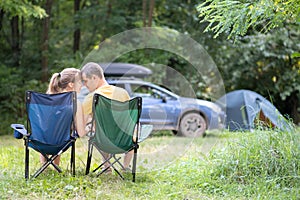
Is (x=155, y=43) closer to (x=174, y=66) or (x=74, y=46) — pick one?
(x=174, y=66)

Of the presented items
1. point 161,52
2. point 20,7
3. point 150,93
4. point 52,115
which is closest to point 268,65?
point 161,52

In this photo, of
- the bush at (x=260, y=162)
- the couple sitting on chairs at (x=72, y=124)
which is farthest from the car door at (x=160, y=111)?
the couple sitting on chairs at (x=72, y=124)

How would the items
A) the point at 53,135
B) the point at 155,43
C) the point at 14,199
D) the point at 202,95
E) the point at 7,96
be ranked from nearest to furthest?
the point at 14,199, the point at 53,135, the point at 7,96, the point at 155,43, the point at 202,95

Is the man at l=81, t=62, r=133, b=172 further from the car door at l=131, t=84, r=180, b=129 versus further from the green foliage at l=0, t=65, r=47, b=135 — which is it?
the green foliage at l=0, t=65, r=47, b=135

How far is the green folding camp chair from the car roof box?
6775 mm

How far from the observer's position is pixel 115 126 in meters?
4.56

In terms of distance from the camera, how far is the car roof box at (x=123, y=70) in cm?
1138

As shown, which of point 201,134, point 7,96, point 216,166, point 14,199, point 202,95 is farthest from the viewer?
point 202,95

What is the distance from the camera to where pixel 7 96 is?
11906mm

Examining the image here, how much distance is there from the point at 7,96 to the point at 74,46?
122 inches

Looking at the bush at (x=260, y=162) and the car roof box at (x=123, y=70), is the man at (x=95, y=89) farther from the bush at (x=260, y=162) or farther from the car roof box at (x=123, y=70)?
the car roof box at (x=123, y=70)

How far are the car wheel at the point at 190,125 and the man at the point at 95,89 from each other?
5124 millimetres

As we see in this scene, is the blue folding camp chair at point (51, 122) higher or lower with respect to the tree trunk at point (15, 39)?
lower

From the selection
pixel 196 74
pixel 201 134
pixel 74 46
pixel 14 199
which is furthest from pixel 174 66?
pixel 14 199
